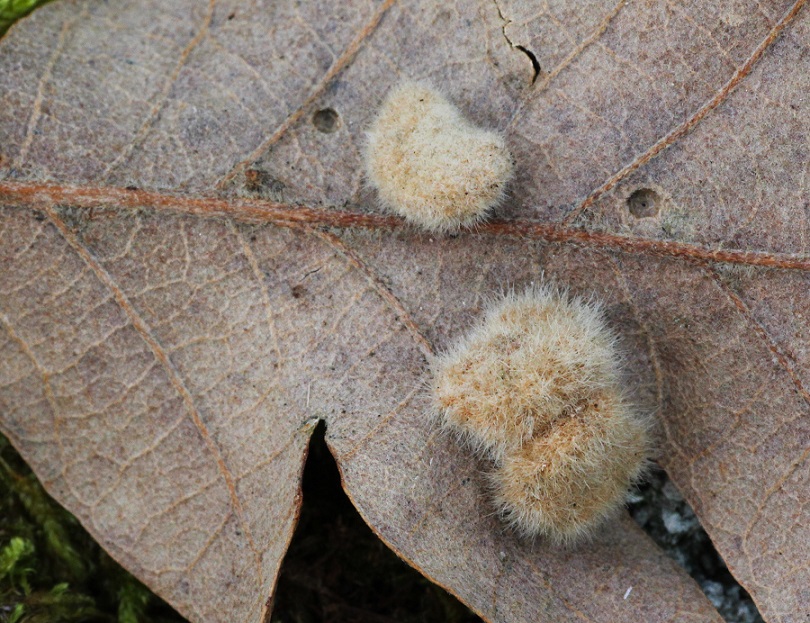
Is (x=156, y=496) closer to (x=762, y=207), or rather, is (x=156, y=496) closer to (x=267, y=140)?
(x=267, y=140)

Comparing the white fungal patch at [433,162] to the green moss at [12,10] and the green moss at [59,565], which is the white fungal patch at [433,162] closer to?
the green moss at [12,10]

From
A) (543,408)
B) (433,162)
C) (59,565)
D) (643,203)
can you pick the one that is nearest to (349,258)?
(433,162)

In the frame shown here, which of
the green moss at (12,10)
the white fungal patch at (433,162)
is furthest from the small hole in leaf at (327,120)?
the green moss at (12,10)

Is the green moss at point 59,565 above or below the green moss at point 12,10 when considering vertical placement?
below

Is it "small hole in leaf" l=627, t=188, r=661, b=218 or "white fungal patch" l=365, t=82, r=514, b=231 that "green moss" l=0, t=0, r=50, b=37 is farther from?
"small hole in leaf" l=627, t=188, r=661, b=218

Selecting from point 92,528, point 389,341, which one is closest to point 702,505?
point 389,341

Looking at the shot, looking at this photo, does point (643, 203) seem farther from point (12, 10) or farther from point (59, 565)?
point (59, 565)
